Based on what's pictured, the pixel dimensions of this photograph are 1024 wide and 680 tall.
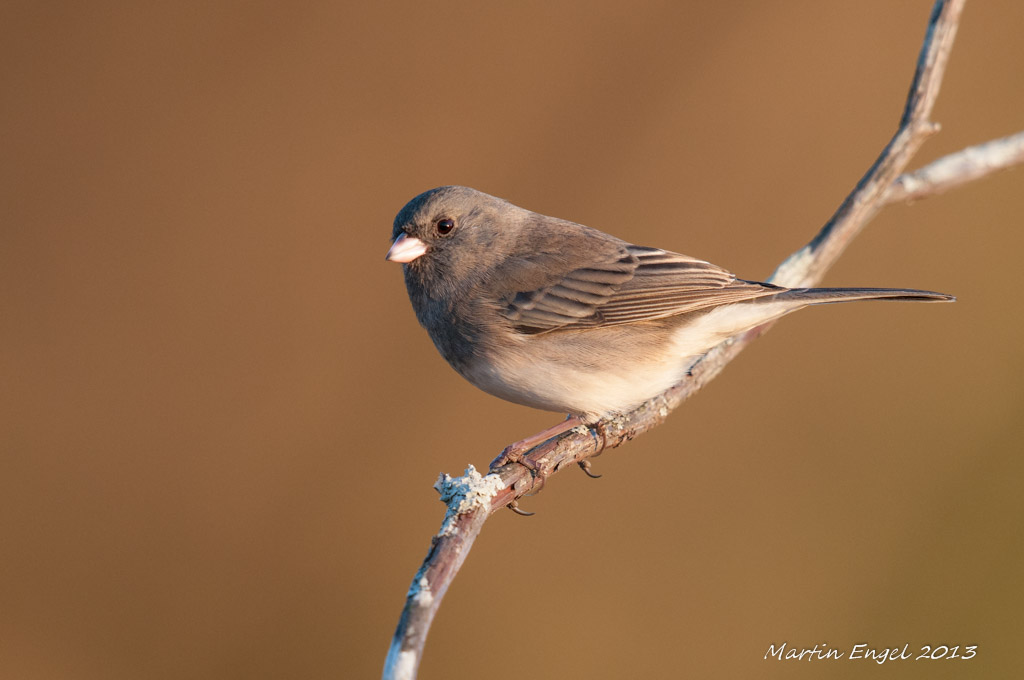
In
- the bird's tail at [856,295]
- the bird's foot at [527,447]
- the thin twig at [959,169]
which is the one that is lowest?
the bird's foot at [527,447]

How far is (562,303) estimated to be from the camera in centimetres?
245

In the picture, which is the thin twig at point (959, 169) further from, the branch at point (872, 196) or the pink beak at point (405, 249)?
the pink beak at point (405, 249)

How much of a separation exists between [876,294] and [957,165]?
825 millimetres

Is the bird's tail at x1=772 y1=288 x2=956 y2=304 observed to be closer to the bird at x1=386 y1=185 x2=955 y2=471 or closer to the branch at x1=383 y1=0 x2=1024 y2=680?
the bird at x1=386 y1=185 x2=955 y2=471

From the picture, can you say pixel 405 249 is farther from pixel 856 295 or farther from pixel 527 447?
pixel 856 295

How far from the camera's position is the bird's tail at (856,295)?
201cm

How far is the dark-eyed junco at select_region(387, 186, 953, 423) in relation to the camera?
7.50ft

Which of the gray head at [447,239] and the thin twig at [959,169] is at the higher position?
the thin twig at [959,169]

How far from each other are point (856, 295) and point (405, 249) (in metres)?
1.36

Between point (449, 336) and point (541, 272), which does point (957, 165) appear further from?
point (449, 336)

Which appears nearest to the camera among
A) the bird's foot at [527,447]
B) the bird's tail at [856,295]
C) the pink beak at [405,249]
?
the bird's tail at [856,295]

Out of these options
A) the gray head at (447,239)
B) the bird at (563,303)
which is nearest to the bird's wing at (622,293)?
the bird at (563,303)

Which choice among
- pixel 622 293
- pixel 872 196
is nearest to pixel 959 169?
pixel 872 196

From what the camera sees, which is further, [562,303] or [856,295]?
[562,303]
